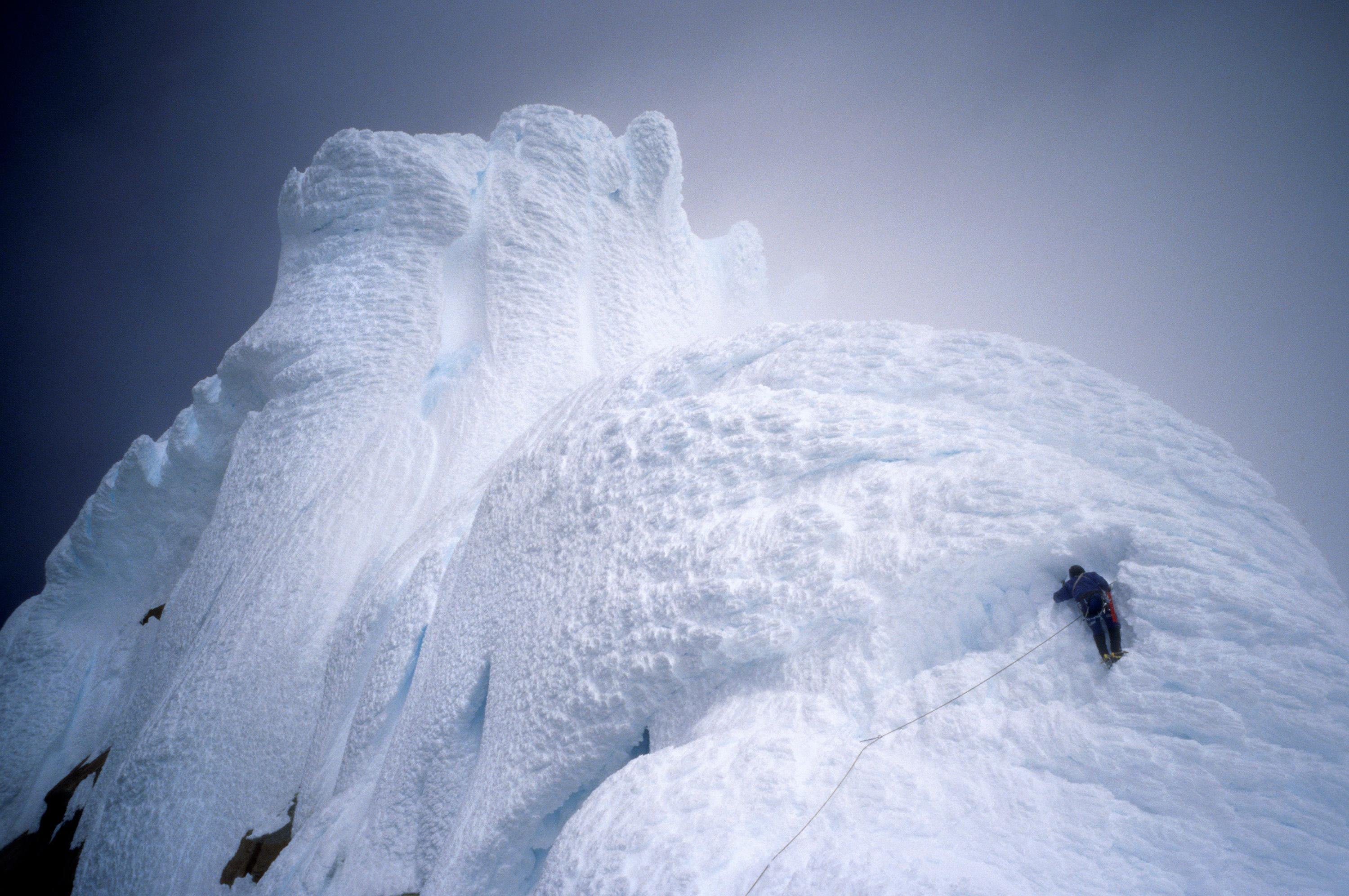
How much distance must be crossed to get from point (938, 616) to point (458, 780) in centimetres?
237

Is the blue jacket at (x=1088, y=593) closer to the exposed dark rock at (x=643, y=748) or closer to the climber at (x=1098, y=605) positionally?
the climber at (x=1098, y=605)

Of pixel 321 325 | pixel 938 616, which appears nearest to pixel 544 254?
pixel 321 325

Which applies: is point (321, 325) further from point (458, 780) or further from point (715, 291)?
point (715, 291)

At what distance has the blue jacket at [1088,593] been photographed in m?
1.33

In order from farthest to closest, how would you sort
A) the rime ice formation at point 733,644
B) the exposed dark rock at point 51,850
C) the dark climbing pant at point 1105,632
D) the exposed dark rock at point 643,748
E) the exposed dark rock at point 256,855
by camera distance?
1. the exposed dark rock at point 51,850
2. the exposed dark rock at point 256,855
3. the exposed dark rock at point 643,748
4. the dark climbing pant at point 1105,632
5. the rime ice formation at point 733,644

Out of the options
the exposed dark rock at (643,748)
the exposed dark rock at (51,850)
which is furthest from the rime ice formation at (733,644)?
the exposed dark rock at (51,850)

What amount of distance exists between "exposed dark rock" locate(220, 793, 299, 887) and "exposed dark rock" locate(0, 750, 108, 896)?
361 cm

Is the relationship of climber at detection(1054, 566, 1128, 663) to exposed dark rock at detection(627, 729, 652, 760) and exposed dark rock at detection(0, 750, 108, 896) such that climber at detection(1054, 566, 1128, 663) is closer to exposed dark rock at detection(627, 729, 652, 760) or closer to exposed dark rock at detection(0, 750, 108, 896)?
exposed dark rock at detection(627, 729, 652, 760)

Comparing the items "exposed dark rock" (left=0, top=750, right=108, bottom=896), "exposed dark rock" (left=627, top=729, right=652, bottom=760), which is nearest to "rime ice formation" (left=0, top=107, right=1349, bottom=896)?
"exposed dark rock" (left=627, top=729, right=652, bottom=760)

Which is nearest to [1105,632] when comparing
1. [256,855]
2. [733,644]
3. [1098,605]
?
[1098,605]

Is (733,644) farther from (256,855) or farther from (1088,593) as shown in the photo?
(256,855)

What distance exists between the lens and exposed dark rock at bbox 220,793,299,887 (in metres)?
3.11

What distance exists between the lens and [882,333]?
2.53 meters

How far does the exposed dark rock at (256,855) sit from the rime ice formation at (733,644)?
4 centimetres
